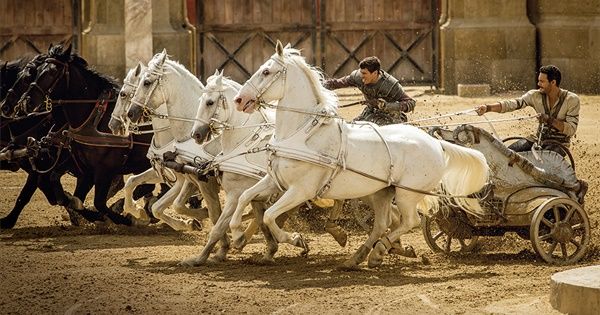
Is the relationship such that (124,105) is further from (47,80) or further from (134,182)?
(47,80)

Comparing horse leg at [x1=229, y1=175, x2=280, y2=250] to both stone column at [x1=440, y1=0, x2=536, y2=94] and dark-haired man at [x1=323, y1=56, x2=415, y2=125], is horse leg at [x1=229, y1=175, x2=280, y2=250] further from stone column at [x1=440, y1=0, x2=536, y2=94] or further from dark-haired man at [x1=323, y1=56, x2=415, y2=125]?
stone column at [x1=440, y1=0, x2=536, y2=94]

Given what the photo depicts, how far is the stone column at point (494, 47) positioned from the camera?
26.0m

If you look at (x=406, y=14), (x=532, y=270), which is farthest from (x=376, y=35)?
(x=532, y=270)

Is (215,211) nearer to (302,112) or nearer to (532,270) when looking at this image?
(302,112)

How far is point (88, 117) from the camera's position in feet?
58.0

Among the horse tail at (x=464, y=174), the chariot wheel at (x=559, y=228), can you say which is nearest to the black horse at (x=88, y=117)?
the horse tail at (x=464, y=174)

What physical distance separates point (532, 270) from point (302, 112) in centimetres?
238

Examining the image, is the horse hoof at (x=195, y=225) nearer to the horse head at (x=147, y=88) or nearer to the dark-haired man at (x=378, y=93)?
the horse head at (x=147, y=88)

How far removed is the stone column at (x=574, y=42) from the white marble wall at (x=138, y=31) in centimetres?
611

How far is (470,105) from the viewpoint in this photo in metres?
24.2

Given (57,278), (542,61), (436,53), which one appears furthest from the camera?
(436,53)

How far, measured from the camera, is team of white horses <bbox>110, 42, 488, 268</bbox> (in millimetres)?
14023

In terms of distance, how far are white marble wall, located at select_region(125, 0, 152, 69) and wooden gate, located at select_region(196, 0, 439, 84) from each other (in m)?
2.68

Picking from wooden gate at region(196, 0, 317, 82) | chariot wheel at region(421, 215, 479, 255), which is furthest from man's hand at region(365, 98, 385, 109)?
wooden gate at region(196, 0, 317, 82)
